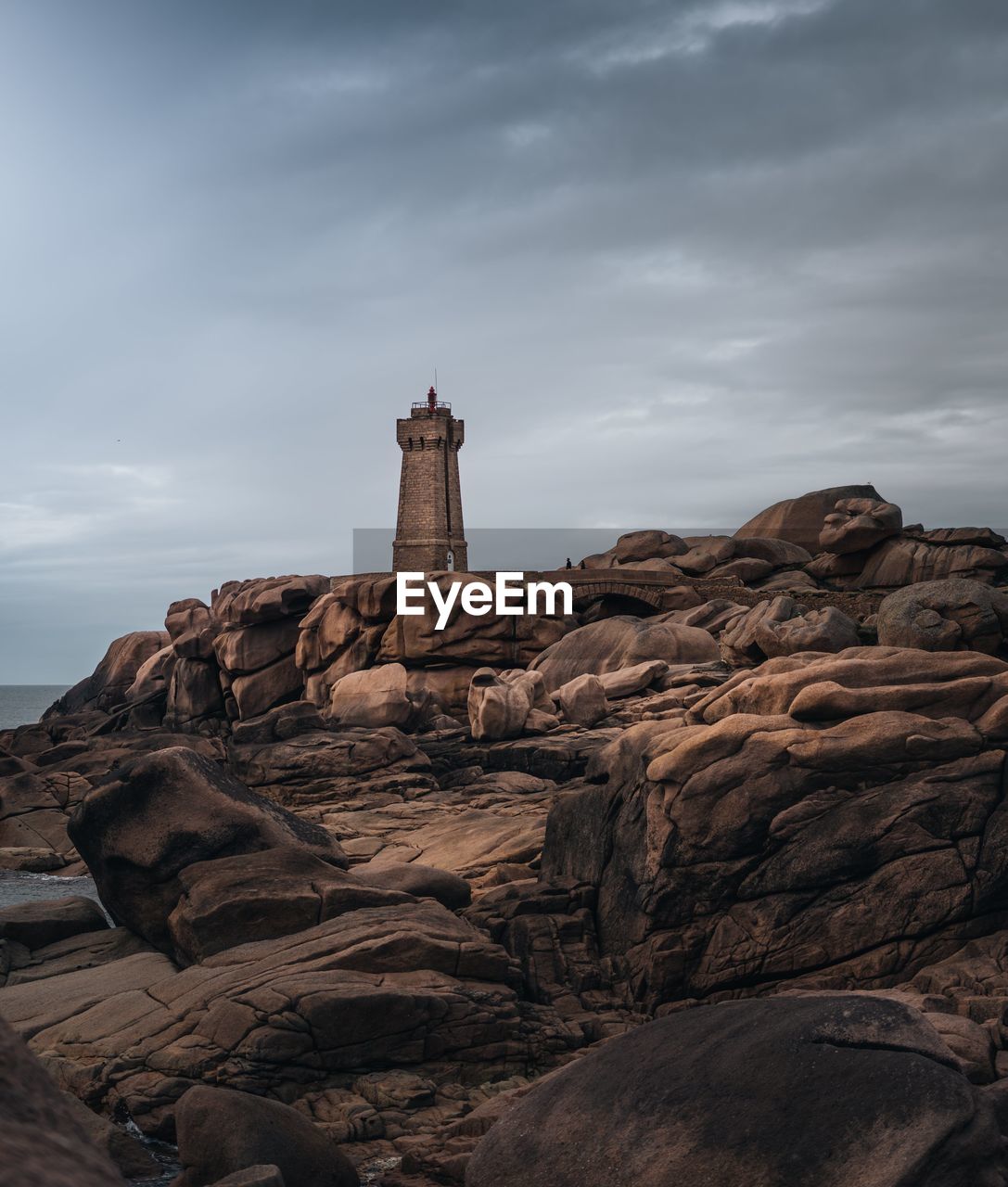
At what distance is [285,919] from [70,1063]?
3.41m

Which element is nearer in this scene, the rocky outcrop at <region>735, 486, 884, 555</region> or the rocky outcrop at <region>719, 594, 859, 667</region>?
the rocky outcrop at <region>719, 594, 859, 667</region>

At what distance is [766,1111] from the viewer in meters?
8.72

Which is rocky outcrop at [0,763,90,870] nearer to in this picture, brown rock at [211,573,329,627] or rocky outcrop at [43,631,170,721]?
brown rock at [211,573,329,627]

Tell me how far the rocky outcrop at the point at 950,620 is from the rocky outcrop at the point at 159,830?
597 inches

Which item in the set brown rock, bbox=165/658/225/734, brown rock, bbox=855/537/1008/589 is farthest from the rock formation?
brown rock, bbox=165/658/225/734

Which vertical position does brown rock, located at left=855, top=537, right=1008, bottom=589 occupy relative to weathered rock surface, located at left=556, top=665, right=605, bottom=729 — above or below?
above

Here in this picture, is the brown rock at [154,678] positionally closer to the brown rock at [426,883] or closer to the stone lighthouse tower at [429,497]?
the stone lighthouse tower at [429,497]

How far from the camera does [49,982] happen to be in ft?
53.2

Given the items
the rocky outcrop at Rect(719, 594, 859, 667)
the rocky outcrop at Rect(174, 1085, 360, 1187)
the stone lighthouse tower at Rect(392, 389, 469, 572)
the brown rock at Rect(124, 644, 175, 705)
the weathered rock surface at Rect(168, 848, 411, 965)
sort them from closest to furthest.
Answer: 1. the rocky outcrop at Rect(174, 1085, 360, 1187)
2. the weathered rock surface at Rect(168, 848, 411, 965)
3. the rocky outcrop at Rect(719, 594, 859, 667)
4. the brown rock at Rect(124, 644, 175, 705)
5. the stone lighthouse tower at Rect(392, 389, 469, 572)

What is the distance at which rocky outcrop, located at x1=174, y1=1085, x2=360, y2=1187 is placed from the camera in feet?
34.6

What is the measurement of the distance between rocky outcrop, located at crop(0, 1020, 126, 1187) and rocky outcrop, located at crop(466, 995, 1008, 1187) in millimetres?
7649

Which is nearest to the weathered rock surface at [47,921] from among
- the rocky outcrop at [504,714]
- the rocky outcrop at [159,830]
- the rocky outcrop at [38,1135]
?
the rocky outcrop at [159,830]

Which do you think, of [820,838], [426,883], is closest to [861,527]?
[426,883]

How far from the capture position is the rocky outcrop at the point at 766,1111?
27.0 feet
